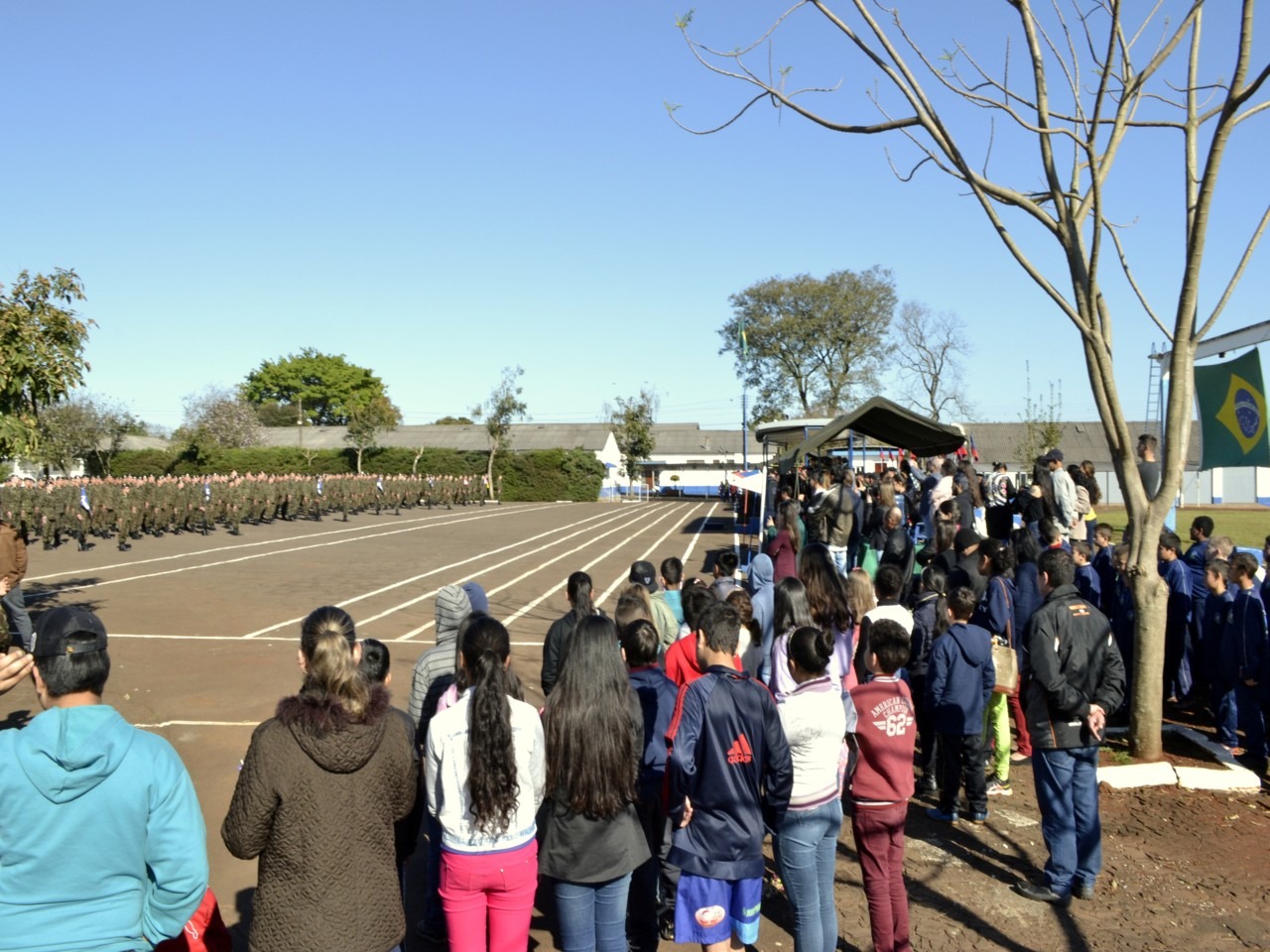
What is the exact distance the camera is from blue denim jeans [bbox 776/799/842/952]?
3877mm

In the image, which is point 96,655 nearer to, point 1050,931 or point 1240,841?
point 1050,931

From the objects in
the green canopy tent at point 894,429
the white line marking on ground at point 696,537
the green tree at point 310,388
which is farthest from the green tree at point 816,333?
the green tree at point 310,388

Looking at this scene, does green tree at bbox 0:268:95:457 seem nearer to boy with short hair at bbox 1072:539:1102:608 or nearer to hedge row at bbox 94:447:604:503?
boy with short hair at bbox 1072:539:1102:608

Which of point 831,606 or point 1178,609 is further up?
point 831,606

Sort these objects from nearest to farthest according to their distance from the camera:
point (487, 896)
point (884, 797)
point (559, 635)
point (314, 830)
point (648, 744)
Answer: point (314, 830) → point (487, 896) → point (648, 744) → point (884, 797) → point (559, 635)

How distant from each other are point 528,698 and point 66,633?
6422 millimetres

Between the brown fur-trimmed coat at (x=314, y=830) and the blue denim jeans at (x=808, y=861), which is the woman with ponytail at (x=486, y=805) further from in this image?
the blue denim jeans at (x=808, y=861)

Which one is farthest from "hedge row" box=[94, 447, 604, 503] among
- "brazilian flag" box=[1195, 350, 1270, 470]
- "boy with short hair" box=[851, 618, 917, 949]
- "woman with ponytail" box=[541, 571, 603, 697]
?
"boy with short hair" box=[851, 618, 917, 949]

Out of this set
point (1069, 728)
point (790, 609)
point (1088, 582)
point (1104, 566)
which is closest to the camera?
point (1069, 728)

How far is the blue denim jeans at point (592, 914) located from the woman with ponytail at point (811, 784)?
79 cm

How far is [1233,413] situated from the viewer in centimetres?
867

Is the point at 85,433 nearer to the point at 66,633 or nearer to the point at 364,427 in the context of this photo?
the point at 364,427

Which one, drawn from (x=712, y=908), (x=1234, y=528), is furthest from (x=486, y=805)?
(x=1234, y=528)

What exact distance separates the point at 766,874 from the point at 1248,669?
4127 mm
